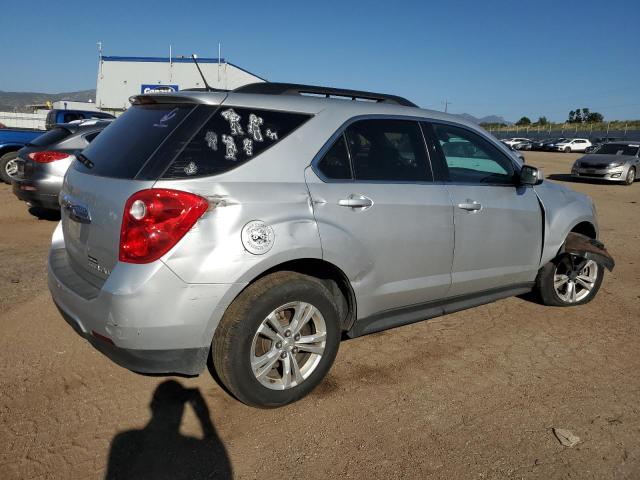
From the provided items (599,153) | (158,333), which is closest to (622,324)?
(158,333)

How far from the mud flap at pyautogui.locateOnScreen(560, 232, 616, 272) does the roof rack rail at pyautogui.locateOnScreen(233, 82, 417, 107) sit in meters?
1.95

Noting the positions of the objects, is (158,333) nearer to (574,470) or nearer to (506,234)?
(574,470)

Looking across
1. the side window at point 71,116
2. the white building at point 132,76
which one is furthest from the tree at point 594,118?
the side window at point 71,116

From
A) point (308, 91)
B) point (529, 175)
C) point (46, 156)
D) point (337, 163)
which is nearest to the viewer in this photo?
point (337, 163)

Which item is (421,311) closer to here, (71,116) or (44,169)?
(44,169)

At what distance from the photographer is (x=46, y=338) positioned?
3721 millimetres

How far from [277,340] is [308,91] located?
160 centimetres

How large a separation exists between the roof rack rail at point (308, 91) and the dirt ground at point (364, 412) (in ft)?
5.97

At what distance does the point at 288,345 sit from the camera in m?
2.91

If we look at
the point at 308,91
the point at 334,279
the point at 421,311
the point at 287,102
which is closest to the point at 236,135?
the point at 287,102

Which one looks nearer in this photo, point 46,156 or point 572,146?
point 46,156

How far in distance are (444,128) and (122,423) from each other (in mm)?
2863

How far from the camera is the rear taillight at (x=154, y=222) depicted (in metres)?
2.46

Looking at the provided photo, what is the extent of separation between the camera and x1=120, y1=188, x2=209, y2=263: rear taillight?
246 cm
